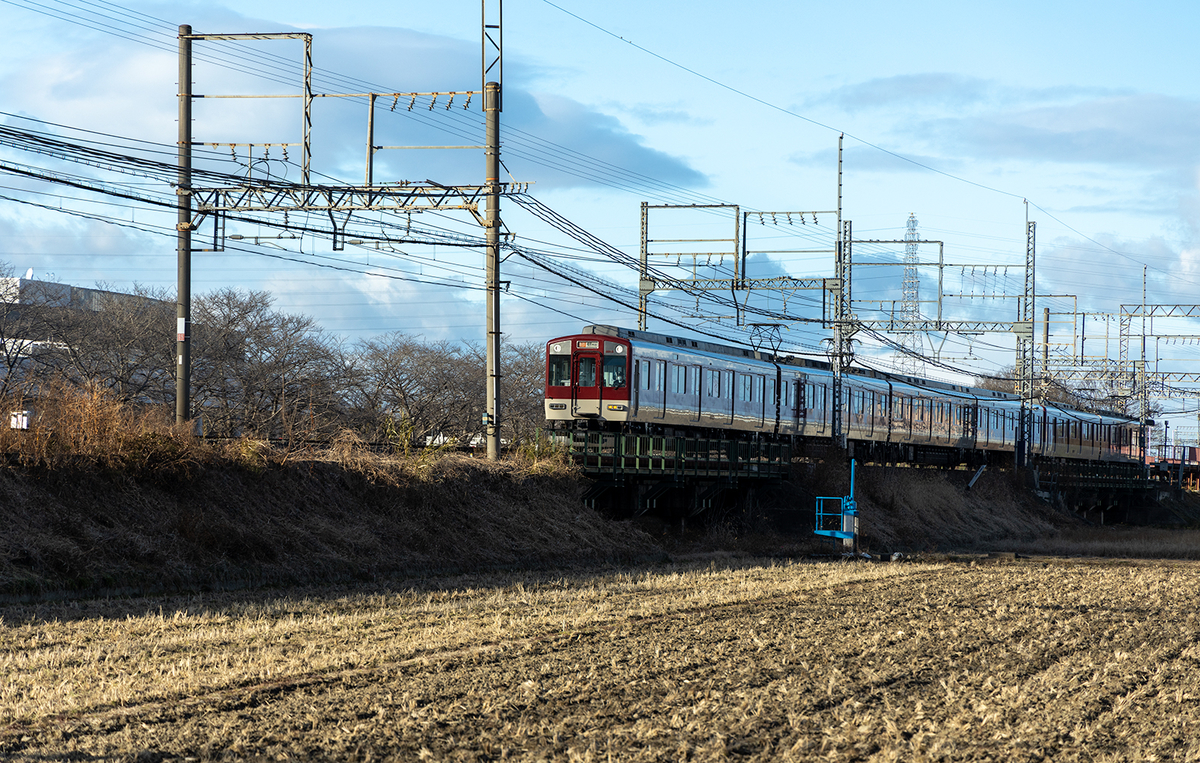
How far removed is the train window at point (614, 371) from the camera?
3112 centimetres

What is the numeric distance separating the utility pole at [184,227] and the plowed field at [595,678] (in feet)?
19.5

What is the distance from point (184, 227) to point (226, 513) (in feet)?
18.6

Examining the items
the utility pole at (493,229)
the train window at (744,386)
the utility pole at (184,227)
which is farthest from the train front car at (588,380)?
the utility pole at (184,227)

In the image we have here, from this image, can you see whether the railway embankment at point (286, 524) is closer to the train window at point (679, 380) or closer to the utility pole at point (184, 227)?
the utility pole at point (184, 227)

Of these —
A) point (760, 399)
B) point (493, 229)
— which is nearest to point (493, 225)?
point (493, 229)

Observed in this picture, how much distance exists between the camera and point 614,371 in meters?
31.2

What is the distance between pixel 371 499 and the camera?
22906mm

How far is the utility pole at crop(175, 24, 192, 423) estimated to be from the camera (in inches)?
853

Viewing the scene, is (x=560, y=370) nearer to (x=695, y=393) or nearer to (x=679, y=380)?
(x=679, y=380)

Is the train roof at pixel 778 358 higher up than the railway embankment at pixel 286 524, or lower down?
higher up

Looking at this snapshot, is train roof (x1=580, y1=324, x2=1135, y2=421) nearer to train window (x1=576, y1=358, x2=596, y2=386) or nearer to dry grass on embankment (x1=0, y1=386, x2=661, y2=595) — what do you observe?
train window (x1=576, y1=358, x2=596, y2=386)

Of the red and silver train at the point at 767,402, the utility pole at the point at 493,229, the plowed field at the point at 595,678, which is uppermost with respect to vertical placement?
the utility pole at the point at 493,229

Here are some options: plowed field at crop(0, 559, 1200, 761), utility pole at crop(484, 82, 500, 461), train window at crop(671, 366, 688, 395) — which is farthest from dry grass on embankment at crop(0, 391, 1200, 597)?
train window at crop(671, 366, 688, 395)

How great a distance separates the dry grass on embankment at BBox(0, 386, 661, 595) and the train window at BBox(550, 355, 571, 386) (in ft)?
20.7
